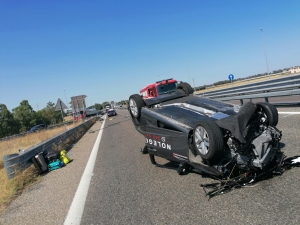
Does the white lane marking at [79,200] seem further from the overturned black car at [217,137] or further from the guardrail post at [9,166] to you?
the guardrail post at [9,166]

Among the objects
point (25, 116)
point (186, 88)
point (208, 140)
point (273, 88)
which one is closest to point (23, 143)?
point (186, 88)

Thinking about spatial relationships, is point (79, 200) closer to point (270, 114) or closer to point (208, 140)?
point (208, 140)

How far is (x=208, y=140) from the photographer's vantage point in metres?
3.78

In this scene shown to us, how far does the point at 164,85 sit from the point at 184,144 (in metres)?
16.8

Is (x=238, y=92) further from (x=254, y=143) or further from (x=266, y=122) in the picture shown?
(x=254, y=143)

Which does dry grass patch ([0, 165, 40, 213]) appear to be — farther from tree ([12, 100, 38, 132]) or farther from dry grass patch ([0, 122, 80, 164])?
tree ([12, 100, 38, 132])

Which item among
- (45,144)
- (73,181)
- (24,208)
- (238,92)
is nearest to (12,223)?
(24,208)

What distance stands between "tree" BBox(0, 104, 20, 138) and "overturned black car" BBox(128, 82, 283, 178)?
8504 cm

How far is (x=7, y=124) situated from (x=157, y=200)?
8872 centimetres

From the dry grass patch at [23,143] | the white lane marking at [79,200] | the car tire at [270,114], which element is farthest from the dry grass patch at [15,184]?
the car tire at [270,114]

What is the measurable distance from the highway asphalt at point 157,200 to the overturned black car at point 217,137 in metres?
0.34

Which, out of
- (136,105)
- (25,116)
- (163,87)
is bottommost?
(136,105)

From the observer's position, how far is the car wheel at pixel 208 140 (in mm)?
3691

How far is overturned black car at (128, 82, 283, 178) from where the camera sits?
370 centimetres
